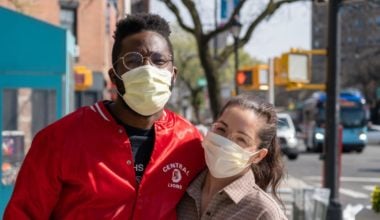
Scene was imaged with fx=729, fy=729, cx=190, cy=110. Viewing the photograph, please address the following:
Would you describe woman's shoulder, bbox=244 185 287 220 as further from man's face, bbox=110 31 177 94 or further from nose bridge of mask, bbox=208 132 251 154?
man's face, bbox=110 31 177 94

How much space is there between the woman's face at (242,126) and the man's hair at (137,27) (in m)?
0.34

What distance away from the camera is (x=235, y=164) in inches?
99.7

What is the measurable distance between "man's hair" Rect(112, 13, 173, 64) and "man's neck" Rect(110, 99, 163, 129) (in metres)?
0.17

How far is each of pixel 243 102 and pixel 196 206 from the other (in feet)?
1.32

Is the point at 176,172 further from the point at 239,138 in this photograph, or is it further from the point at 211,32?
the point at 211,32

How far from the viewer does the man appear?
96.8 inches

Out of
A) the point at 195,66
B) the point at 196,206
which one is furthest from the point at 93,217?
the point at 195,66

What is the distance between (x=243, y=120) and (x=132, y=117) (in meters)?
0.40

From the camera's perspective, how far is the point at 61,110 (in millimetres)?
7309

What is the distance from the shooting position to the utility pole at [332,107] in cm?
974

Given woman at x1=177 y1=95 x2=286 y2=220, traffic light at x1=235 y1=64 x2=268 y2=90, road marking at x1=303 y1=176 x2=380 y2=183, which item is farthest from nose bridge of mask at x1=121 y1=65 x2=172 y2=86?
road marking at x1=303 y1=176 x2=380 y2=183

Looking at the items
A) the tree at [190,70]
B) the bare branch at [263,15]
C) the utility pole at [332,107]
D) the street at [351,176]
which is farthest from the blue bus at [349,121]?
the utility pole at [332,107]

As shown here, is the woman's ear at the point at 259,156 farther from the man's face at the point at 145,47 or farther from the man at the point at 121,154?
the man's face at the point at 145,47

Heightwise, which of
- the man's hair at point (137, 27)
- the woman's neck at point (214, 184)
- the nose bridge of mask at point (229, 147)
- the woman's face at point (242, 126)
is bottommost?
the woman's neck at point (214, 184)
